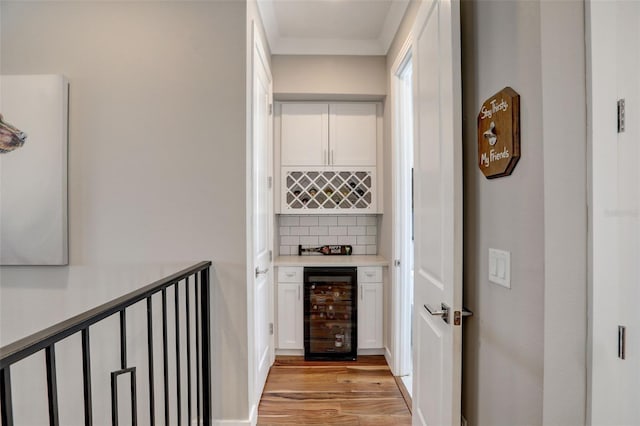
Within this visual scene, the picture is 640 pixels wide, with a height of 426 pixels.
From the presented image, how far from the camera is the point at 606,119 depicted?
0.90 metres

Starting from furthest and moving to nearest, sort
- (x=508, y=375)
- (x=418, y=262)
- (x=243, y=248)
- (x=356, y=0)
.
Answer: (x=356, y=0) → (x=243, y=248) → (x=418, y=262) → (x=508, y=375)

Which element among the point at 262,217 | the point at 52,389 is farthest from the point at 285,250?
the point at 52,389

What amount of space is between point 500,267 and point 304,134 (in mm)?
2363

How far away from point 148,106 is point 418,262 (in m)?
1.72

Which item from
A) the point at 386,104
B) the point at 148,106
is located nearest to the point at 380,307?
the point at 386,104

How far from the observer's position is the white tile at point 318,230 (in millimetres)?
3500

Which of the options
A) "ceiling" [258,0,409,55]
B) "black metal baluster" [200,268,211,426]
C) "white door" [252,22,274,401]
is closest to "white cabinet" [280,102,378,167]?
"white door" [252,22,274,401]

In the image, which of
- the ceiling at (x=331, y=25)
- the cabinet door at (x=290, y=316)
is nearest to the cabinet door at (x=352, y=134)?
the ceiling at (x=331, y=25)

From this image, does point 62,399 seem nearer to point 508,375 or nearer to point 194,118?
point 194,118

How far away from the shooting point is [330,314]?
9.71 feet

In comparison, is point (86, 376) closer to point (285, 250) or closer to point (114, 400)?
point (114, 400)

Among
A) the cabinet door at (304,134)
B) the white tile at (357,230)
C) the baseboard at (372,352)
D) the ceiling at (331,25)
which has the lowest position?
the baseboard at (372,352)

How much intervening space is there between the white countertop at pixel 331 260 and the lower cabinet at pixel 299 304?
0.14 ft

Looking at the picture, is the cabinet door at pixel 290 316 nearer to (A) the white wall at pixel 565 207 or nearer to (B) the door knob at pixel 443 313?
(B) the door knob at pixel 443 313
